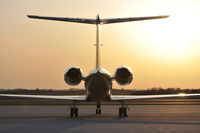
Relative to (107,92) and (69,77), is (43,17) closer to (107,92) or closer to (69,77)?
(69,77)

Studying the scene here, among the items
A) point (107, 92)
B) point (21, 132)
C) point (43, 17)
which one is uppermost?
point (43, 17)

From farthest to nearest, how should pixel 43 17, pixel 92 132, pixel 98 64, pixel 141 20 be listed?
1. pixel 98 64
2. pixel 141 20
3. pixel 43 17
4. pixel 92 132

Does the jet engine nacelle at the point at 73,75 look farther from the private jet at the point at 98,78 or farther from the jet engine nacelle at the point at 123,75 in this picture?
the jet engine nacelle at the point at 123,75

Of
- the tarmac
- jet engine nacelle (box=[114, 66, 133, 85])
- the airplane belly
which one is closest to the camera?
the tarmac

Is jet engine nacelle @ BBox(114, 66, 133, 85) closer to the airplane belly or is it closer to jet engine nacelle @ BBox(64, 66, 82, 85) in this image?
the airplane belly

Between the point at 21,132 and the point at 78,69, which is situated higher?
the point at 78,69

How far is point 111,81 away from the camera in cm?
2119

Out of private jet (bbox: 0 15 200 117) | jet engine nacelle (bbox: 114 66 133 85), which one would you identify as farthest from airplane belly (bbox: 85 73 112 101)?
jet engine nacelle (bbox: 114 66 133 85)

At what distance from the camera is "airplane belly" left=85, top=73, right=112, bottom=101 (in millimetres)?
19875

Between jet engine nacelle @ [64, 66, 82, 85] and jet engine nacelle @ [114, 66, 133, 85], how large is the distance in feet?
7.00

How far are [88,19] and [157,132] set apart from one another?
10.8 m

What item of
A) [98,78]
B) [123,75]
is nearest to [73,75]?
[98,78]

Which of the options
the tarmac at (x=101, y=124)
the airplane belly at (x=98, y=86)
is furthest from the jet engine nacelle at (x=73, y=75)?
the tarmac at (x=101, y=124)

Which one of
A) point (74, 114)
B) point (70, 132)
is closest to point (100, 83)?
point (74, 114)
